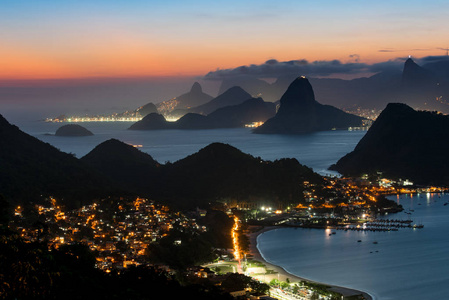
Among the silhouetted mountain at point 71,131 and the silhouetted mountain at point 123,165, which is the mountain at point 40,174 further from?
the silhouetted mountain at point 71,131

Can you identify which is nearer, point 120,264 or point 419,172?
point 120,264

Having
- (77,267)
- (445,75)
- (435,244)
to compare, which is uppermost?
(445,75)

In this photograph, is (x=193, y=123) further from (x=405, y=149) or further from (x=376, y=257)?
(x=376, y=257)

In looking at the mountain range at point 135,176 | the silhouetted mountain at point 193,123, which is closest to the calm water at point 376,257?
the mountain range at point 135,176

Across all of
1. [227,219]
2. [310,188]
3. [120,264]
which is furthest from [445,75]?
[120,264]

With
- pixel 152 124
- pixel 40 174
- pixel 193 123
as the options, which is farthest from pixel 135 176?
pixel 193 123

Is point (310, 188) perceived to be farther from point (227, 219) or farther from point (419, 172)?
point (419, 172)

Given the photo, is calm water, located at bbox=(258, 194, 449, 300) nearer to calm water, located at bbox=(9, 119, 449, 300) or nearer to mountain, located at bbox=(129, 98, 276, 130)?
calm water, located at bbox=(9, 119, 449, 300)
